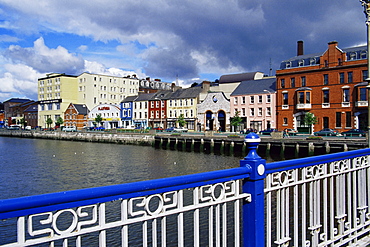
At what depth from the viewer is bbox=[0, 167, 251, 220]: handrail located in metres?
1.96

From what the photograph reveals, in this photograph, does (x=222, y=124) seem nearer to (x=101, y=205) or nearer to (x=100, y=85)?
(x=100, y=85)

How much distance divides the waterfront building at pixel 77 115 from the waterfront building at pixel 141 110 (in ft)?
67.3

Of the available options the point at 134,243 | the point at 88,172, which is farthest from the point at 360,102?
the point at 134,243

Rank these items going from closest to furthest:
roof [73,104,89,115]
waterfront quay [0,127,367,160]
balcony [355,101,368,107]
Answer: waterfront quay [0,127,367,160], balcony [355,101,368,107], roof [73,104,89,115]

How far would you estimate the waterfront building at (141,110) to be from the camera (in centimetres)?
8206

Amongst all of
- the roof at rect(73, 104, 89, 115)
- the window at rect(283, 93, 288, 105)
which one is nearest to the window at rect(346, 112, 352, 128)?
the window at rect(283, 93, 288, 105)

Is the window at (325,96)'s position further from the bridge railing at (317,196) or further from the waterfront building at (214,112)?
the bridge railing at (317,196)

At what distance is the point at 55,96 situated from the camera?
108m

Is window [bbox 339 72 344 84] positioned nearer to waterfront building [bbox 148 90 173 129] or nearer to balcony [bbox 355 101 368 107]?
balcony [bbox 355 101 368 107]

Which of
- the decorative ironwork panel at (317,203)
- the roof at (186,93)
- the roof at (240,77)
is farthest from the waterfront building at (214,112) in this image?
the decorative ironwork panel at (317,203)

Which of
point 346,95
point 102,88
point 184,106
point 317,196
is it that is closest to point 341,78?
point 346,95

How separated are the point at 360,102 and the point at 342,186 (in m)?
47.8

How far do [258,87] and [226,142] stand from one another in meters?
20.4

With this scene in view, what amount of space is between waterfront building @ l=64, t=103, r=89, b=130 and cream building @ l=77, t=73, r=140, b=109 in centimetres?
276
